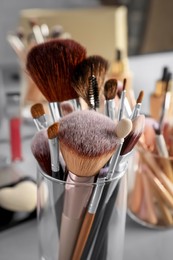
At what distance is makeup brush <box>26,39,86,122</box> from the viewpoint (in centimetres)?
43

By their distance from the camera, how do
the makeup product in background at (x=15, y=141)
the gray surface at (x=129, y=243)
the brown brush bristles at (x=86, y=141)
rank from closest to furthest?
the brown brush bristles at (x=86, y=141), the gray surface at (x=129, y=243), the makeup product in background at (x=15, y=141)

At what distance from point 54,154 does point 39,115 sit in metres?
0.05

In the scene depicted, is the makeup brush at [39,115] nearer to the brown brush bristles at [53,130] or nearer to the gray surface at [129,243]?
the brown brush bristles at [53,130]

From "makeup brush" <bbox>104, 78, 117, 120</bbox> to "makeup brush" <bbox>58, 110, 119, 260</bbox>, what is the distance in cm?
4

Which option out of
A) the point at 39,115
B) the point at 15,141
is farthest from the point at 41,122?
the point at 15,141

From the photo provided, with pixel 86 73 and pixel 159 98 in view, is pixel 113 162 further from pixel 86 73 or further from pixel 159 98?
pixel 159 98

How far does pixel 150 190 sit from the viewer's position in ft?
1.78

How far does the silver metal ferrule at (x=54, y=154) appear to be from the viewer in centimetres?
38

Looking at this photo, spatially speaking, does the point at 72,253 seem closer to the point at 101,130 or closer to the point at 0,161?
the point at 101,130

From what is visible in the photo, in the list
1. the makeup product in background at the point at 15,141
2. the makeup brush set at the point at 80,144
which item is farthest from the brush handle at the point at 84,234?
the makeup product in background at the point at 15,141

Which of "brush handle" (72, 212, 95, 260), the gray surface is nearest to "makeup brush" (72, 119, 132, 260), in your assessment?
"brush handle" (72, 212, 95, 260)

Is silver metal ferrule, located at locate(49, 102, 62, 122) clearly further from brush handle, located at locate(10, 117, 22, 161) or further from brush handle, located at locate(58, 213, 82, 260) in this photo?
brush handle, located at locate(10, 117, 22, 161)

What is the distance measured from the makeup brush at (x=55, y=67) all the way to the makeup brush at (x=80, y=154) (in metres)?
0.05

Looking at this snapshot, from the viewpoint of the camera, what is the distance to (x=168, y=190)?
53 centimetres
